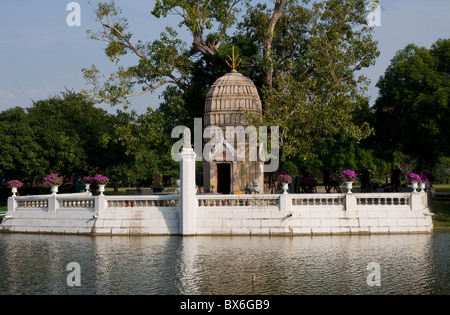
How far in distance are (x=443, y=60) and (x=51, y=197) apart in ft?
91.3

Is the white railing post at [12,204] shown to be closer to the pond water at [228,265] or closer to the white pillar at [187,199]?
the pond water at [228,265]

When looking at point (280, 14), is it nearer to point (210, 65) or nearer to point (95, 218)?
point (210, 65)

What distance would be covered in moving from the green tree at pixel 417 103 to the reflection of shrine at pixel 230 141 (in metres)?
10.3

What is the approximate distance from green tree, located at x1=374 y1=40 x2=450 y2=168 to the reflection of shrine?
10347mm

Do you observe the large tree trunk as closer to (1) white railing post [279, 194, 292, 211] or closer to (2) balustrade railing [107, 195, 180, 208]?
(1) white railing post [279, 194, 292, 211]

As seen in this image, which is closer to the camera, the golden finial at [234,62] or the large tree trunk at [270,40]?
the golden finial at [234,62]

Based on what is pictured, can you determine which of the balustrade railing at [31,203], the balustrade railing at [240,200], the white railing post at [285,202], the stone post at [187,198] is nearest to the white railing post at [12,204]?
the balustrade railing at [31,203]

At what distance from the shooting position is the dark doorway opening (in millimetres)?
39062

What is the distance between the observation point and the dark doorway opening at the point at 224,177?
128 ft

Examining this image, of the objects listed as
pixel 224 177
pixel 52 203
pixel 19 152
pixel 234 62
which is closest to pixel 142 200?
pixel 52 203

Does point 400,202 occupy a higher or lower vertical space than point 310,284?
higher

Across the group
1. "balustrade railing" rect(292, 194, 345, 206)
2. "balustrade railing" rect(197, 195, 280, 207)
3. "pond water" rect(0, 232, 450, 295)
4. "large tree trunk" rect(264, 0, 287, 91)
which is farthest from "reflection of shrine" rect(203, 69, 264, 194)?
"pond water" rect(0, 232, 450, 295)

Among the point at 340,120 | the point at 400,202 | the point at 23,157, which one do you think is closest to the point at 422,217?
the point at 400,202

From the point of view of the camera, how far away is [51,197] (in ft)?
97.6
